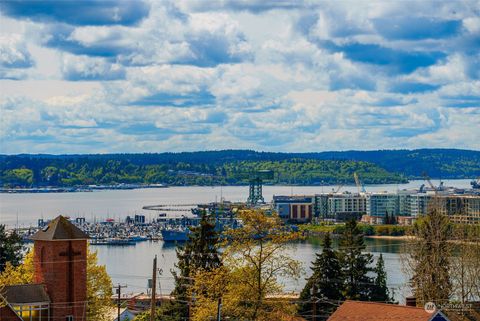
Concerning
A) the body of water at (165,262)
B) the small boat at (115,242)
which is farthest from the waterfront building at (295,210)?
the small boat at (115,242)

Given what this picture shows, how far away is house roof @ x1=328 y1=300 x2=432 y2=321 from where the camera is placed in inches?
942

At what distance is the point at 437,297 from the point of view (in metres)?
36.4

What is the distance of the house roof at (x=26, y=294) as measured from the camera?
93.5 feet

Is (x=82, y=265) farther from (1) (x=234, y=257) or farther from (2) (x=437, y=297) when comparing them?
(2) (x=437, y=297)

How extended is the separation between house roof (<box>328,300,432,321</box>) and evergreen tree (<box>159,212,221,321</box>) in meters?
7.84

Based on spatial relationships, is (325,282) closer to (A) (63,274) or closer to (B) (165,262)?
(A) (63,274)

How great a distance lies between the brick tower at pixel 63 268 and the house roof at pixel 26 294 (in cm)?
23

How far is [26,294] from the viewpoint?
95.3ft

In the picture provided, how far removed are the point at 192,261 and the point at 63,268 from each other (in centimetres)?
639

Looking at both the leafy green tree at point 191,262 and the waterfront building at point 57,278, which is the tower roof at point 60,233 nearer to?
the waterfront building at point 57,278

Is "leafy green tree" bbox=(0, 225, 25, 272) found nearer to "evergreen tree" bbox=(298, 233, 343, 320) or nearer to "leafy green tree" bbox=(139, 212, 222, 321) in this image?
"leafy green tree" bbox=(139, 212, 222, 321)

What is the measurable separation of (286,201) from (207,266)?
Result: 135 metres

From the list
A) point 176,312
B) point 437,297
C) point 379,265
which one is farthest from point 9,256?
point 437,297

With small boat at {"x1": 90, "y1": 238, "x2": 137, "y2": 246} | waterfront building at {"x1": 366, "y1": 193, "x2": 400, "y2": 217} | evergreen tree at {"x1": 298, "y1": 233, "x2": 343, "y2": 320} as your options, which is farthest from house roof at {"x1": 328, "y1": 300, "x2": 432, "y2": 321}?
waterfront building at {"x1": 366, "y1": 193, "x2": 400, "y2": 217}
